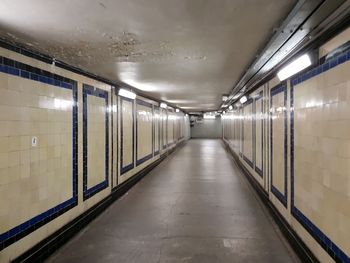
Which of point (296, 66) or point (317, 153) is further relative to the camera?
point (296, 66)

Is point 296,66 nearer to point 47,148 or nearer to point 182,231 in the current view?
point 182,231

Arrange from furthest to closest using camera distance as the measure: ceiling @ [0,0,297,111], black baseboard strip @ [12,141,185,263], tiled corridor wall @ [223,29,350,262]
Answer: black baseboard strip @ [12,141,185,263] < tiled corridor wall @ [223,29,350,262] < ceiling @ [0,0,297,111]

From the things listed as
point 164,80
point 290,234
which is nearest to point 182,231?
point 290,234

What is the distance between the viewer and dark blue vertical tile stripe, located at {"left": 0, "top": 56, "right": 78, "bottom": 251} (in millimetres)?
2598

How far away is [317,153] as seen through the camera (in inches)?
103

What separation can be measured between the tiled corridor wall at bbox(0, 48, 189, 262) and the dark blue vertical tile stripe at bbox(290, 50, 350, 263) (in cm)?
287

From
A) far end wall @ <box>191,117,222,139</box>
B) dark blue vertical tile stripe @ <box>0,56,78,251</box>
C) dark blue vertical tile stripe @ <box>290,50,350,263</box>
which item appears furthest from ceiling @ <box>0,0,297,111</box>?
far end wall @ <box>191,117,222,139</box>

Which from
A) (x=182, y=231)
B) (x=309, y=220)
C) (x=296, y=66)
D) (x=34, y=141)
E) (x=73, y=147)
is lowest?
(x=182, y=231)

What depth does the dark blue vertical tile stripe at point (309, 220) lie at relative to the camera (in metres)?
2.11

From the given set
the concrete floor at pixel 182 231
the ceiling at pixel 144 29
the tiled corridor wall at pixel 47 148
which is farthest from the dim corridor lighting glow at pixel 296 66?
the tiled corridor wall at pixel 47 148

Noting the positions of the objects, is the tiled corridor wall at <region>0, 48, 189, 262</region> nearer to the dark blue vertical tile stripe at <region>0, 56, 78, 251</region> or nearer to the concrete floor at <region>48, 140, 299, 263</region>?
the dark blue vertical tile stripe at <region>0, 56, 78, 251</region>

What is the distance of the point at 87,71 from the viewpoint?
13.6 feet

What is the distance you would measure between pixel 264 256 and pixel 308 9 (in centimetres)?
255

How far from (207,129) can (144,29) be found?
80.7 feet
